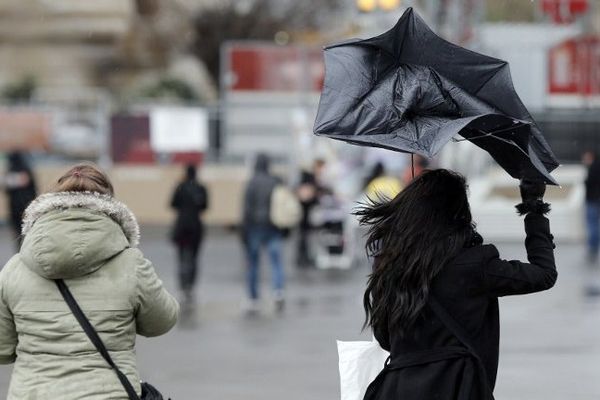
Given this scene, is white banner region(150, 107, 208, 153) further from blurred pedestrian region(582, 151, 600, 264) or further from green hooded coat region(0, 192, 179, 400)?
green hooded coat region(0, 192, 179, 400)

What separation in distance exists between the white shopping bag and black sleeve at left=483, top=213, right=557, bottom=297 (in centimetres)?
63

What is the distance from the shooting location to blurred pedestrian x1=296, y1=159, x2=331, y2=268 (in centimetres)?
1808

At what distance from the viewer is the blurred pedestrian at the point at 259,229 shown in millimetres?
13719

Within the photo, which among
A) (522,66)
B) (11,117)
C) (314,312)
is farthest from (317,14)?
(314,312)

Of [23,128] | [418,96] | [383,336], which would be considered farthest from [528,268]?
[23,128]

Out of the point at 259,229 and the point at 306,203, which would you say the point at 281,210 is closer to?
the point at 259,229

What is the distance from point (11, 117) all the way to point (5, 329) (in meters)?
20.8

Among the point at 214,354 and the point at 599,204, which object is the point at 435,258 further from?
the point at 599,204

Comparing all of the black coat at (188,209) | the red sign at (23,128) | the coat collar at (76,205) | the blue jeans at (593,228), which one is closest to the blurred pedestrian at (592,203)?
the blue jeans at (593,228)

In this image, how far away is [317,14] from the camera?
3916cm

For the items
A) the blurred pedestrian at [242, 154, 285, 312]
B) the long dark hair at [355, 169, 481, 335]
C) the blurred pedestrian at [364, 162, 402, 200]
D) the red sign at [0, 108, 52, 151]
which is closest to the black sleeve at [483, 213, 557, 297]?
the long dark hair at [355, 169, 481, 335]

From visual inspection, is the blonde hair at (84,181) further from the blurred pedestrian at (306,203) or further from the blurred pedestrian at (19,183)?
the blurred pedestrian at (19,183)

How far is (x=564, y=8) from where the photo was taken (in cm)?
2417

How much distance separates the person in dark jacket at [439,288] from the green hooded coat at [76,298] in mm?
835
